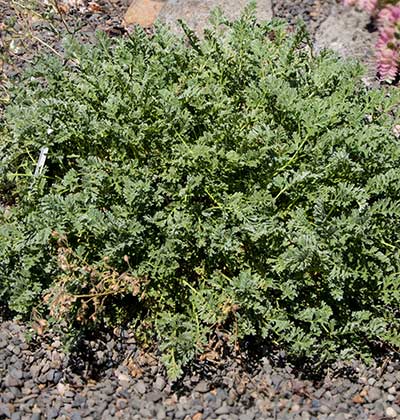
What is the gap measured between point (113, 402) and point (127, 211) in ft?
2.72

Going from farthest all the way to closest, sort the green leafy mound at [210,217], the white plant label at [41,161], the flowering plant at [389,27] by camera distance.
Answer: the white plant label at [41,161] → the green leafy mound at [210,217] → the flowering plant at [389,27]

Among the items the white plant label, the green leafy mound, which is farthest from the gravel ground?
the white plant label

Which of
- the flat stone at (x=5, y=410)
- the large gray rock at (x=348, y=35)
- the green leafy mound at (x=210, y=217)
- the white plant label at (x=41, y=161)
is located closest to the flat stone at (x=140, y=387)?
the green leafy mound at (x=210, y=217)

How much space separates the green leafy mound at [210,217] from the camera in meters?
3.25

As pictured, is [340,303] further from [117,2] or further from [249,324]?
[117,2]

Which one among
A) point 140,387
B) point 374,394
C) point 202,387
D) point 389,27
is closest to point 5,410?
point 140,387

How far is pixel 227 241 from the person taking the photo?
3221 mm

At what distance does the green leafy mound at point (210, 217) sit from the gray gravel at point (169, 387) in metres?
0.12

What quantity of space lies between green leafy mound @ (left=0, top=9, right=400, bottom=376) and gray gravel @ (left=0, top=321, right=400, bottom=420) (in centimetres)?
12

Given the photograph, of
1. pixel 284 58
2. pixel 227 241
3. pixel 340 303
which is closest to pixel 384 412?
pixel 340 303

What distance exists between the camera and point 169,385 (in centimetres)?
338

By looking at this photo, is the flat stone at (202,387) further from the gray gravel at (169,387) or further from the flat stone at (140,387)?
the flat stone at (140,387)

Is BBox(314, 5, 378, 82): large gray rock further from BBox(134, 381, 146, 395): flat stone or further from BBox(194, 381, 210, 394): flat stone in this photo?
BBox(134, 381, 146, 395): flat stone

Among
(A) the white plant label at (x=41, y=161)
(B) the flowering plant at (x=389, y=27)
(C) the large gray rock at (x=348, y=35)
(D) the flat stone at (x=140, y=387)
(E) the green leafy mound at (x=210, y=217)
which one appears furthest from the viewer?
(C) the large gray rock at (x=348, y=35)
